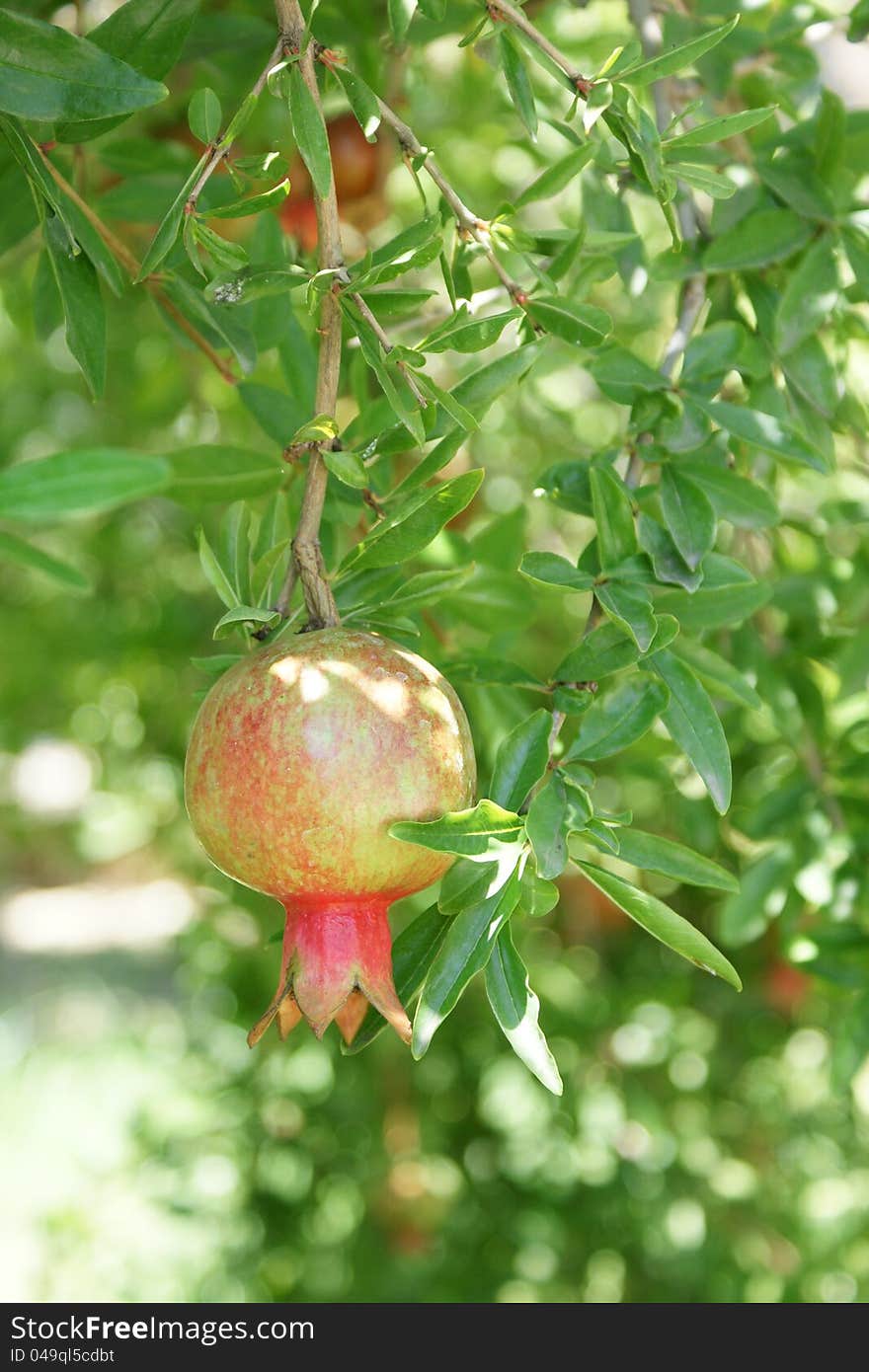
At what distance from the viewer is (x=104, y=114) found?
0.63m

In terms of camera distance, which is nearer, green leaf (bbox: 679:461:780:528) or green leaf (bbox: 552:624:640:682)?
green leaf (bbox: 552:624:640:682)

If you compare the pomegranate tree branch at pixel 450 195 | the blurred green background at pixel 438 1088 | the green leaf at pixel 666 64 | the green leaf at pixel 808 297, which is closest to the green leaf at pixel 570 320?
the pomegranate tree branch at pixel 450 195

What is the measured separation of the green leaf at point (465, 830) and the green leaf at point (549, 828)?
1cm

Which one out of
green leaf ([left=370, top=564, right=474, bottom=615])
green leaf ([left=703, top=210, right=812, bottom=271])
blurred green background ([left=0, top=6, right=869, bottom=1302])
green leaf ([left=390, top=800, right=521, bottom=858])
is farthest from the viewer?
blurred green background ([left=0, top=6, right=869, bottom=1302])

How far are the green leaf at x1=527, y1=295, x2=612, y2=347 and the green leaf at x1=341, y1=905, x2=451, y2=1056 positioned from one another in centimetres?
33

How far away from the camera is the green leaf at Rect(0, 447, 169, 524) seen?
0.43 m

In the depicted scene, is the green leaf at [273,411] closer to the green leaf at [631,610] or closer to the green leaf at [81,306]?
the green leaf at [81,306]

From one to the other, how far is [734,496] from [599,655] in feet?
0.59

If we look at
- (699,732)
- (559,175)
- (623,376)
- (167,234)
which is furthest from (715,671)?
(167,234)

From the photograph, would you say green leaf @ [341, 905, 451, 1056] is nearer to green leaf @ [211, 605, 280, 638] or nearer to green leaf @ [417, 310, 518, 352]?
green leaf @ [211, 605, 280, 638]

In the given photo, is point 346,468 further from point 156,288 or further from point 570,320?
point 156,288

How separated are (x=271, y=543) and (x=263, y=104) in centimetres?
76

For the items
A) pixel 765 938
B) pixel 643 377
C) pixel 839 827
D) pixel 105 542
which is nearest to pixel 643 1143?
pixel 765 938

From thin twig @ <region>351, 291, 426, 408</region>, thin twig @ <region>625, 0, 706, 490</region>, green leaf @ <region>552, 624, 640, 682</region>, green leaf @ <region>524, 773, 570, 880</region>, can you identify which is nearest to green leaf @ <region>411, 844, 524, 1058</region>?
green leaf @ <region>524, 773, 570, 880</region>
